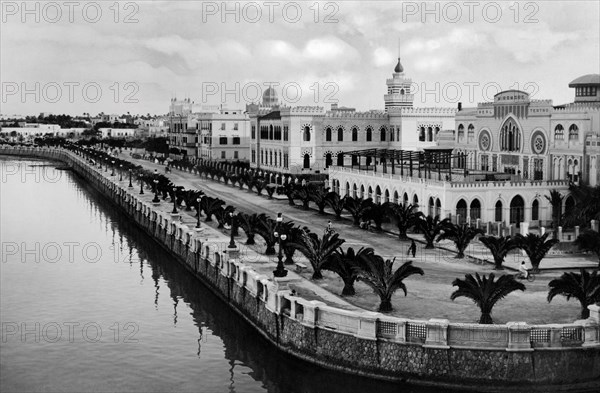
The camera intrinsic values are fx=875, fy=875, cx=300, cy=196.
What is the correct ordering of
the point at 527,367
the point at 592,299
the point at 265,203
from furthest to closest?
the point at 265,203, the point at 592,299, the point at 527,367

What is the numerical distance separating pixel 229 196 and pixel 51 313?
41.3m

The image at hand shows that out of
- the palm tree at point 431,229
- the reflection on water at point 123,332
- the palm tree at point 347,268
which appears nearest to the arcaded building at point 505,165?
the palm tree at point 431,229

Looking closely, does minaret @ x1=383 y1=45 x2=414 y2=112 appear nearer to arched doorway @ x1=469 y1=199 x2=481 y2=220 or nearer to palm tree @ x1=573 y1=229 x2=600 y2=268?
arched doorway @ x1=469 y1=199 x2=481 y2=220

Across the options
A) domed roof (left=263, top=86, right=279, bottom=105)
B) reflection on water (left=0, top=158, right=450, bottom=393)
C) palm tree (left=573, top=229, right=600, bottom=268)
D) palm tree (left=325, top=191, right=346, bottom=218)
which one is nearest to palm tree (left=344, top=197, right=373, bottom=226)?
palm tree (left=325, top=191, right=346, bottom=218)

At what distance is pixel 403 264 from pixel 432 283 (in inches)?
145

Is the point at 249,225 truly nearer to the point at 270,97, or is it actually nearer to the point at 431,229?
the point at 431,229

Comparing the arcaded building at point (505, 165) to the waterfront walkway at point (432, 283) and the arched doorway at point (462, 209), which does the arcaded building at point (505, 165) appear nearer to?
the arched doorway at point (462, 209)

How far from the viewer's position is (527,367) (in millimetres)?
27031

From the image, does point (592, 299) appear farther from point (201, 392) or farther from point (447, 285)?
point (201, 392)

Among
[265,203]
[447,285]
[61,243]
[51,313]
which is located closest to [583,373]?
[447,285]

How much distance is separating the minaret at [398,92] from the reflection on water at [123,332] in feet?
157

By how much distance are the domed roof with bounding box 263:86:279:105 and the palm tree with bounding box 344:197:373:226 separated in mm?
62356

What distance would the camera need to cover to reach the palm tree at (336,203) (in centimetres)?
6094

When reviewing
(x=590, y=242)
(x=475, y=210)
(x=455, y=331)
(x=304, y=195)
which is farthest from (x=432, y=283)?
(x=304, y=195)
